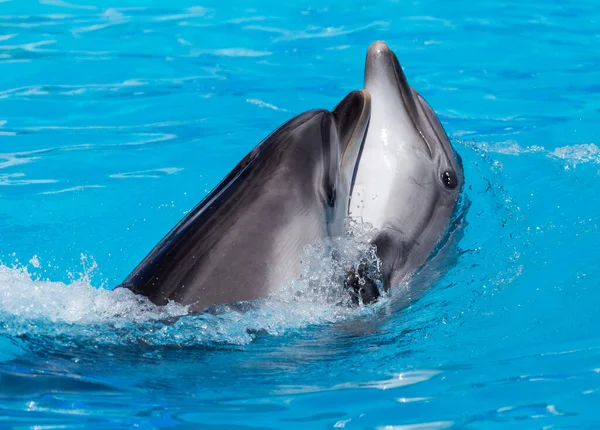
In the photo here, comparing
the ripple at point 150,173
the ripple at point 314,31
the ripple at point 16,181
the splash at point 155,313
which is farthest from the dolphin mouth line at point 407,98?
the ripple at point 314,31

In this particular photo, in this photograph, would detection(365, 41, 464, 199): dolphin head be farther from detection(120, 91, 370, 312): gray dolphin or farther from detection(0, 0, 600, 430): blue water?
detection(120, 91, 370, 312): gray dolphin

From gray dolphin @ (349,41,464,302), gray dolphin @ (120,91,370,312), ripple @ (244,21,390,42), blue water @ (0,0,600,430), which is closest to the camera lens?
blue water @ (0,0,600,430)

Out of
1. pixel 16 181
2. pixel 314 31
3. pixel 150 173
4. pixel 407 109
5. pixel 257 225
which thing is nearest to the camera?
pixel 257 225

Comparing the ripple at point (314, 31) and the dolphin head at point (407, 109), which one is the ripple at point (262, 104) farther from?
the dolphin head at point (407, 109)

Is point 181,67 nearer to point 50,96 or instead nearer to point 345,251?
point 50,96

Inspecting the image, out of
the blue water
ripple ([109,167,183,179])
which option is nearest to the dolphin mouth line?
the blue water

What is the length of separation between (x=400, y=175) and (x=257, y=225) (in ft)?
5.51

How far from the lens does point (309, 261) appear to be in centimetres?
532

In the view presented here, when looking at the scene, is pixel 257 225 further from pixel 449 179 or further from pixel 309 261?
pixel 449 179

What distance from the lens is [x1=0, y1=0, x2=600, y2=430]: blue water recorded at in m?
4.37

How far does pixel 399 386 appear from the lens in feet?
14.7

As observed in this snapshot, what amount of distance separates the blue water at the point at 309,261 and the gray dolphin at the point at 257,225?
6.7 inches

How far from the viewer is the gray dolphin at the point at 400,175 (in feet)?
20.8

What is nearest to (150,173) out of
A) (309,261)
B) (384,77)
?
(384,77)
